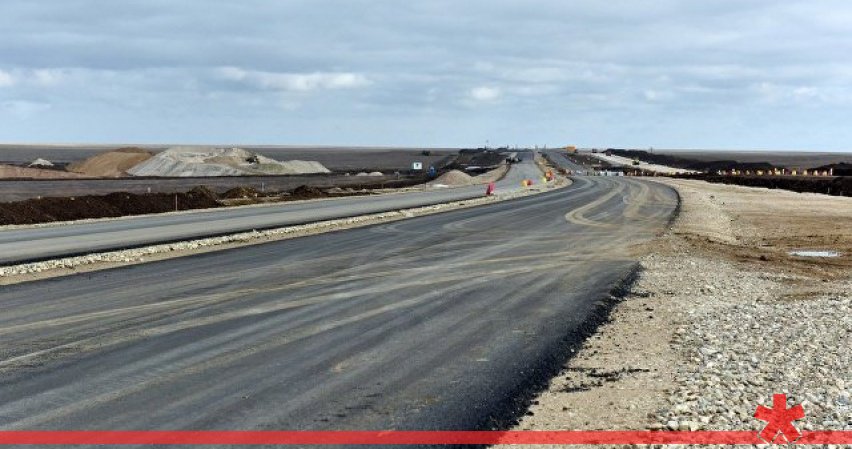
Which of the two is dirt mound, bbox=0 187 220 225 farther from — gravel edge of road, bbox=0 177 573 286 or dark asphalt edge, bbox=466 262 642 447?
dark asphalt edge, bbox=466 262 642 447

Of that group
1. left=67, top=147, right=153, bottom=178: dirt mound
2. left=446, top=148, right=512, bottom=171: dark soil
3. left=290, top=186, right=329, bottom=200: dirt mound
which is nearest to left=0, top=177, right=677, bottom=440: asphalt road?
left=290, top=186, right=329, bottom=200: dirt mound

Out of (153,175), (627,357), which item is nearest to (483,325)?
(627,357)

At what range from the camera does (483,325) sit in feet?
41.4

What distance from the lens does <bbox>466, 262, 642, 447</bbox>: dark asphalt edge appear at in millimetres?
7908

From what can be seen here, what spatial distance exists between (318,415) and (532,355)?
12.6 ft

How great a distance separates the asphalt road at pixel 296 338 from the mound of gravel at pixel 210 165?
7852 centimetres

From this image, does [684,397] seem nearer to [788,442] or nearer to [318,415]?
[788,442]

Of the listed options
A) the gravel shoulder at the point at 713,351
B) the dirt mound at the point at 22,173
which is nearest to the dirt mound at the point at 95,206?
the gravel shoulder at the point at 713,351

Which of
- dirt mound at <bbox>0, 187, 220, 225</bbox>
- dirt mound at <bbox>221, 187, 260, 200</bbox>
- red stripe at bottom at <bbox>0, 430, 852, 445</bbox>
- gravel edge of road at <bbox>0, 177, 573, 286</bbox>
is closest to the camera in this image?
red stripe at bottom at <bbox>0, 430, 852, 445</bbox>

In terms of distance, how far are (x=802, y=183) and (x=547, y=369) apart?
232ft

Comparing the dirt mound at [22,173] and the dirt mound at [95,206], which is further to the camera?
the dirt mound at [22,173]

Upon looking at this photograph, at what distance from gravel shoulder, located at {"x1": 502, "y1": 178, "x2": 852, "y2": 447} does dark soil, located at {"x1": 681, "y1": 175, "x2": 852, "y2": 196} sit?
46893mm

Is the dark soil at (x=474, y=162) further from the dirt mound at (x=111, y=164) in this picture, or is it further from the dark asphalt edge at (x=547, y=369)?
the dark asphalt edge at (x=547, y=369)

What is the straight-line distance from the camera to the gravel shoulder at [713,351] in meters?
7.91
